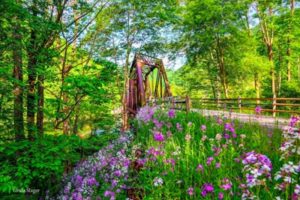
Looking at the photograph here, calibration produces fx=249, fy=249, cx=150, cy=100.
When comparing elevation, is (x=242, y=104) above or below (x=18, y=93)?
below

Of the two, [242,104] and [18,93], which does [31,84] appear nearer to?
[18,93]

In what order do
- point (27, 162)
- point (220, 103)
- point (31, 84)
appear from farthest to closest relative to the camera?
1. point (220, 103)
2. point (31, 84)
3. point (27, 162)

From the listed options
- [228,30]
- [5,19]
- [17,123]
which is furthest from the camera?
[228,30]

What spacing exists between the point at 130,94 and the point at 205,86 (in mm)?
16127

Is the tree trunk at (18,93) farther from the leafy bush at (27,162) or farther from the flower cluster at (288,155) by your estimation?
the flower cluster at (288,155)

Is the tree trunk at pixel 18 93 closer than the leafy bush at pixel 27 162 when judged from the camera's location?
No

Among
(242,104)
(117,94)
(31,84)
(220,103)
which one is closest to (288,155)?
(31,84)

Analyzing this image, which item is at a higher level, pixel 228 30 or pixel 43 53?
pixel 228 30

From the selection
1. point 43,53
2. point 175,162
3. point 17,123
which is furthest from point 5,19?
point 175,162

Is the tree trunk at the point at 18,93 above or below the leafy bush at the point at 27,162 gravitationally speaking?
above

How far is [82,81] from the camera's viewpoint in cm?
600

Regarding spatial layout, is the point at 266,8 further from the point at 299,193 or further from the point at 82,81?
the point at 299,193

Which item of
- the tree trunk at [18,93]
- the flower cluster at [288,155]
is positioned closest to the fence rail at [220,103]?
the flower cluster at [288,155]

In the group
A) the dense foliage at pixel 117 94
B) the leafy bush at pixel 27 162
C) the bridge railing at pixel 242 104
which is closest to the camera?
the dense foliage at pixel 117 94
